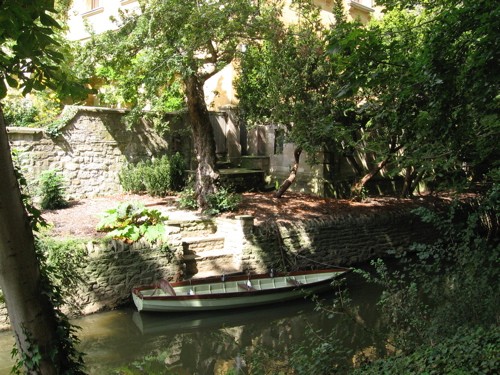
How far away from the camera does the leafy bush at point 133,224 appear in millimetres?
9234

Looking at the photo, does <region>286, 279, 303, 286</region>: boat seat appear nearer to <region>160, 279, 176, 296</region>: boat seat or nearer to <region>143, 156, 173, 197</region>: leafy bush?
<region>160, 279, 176, 296</region>: boat seat

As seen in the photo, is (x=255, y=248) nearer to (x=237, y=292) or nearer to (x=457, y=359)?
(x=237, y=292)

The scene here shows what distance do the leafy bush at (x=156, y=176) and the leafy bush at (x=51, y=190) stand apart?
2.21 m

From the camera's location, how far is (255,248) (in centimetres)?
1080

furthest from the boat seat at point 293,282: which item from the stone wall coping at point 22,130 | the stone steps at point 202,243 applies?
the stone wall coping at point 22,130

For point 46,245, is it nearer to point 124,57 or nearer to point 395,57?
point 124,57

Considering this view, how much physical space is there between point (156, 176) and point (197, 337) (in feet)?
20.3

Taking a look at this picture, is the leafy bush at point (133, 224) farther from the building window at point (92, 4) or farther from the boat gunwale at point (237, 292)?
the building window at point (92, 4)

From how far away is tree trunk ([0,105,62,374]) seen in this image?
3188 millimetres

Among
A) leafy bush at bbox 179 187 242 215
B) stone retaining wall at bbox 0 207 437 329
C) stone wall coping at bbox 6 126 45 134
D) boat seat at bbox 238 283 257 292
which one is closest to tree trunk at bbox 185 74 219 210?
leafy bush at bbox 179 187 242 215

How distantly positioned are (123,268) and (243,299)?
7.90 ft

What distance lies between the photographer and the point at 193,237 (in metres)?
10.7

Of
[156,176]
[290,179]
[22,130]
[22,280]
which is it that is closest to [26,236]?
[22,280]

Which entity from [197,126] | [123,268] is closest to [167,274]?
[123,268]
